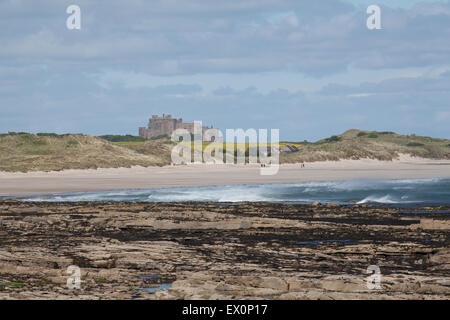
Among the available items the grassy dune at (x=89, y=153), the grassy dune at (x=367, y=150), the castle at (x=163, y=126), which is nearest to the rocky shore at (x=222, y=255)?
the grassy dune at (x=89, y=153)

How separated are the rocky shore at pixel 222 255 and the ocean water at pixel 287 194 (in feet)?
26.8

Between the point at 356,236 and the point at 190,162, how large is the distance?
197ft

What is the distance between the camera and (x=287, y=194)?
40094mm

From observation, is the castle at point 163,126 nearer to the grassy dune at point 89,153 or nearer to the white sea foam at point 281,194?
the grassy dune at point 89,153

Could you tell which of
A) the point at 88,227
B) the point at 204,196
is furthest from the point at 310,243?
the point at 204,196

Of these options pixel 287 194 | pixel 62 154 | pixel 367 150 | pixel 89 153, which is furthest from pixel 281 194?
pixel 367 150

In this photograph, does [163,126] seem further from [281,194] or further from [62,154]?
[281,194]

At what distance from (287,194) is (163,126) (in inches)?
5831

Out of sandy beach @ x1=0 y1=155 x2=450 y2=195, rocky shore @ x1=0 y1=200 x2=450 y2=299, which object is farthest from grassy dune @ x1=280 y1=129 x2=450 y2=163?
rocky shore @ x1=0 y1=200 x2=450 y2=299

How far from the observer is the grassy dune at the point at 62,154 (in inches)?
2504

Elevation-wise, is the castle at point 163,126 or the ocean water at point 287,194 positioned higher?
the castle at point 163,126

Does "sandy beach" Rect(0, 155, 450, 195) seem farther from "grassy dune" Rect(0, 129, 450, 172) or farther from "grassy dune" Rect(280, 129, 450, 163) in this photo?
"grassy dune" Rect(280, 129, 450, 163)

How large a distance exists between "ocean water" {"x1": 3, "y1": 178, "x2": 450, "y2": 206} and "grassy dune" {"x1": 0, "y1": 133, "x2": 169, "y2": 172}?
21803 mm
